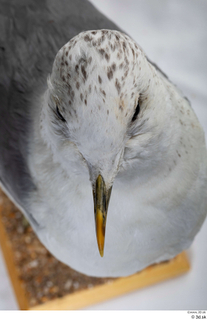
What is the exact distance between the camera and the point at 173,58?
101 centimetres

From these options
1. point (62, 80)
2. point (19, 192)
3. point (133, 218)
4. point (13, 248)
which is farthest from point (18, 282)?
point (62, 80)

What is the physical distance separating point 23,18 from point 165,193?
400mm

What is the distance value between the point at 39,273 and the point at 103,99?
2.47 feet

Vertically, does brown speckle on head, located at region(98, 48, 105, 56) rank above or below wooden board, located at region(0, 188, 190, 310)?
above

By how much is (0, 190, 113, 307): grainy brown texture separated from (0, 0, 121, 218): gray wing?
0.36 m

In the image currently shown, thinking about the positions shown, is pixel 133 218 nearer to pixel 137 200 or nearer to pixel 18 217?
pixel 137 200

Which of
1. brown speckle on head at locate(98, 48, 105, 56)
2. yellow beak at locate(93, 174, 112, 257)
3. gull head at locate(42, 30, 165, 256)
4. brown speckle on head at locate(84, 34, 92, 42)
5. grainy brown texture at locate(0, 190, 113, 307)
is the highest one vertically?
brown speckle on head at locate(84, 34, 92, 42)

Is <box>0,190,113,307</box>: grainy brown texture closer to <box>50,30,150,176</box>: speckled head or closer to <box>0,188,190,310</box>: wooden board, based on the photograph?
<box>0,188,190,310</box>: wooden board

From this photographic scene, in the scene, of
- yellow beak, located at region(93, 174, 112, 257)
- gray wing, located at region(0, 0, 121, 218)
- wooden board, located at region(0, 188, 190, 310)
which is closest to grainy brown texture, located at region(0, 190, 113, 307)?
wooden board, located at region(0, 188, 190, 310)

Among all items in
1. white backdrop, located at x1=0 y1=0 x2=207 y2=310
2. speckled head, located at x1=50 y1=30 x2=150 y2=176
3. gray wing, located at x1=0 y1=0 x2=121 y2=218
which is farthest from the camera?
white backdrop, located at x1=0 y1=0 x2=207 y2=310

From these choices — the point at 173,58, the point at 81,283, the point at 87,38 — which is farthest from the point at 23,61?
the point at 81,283

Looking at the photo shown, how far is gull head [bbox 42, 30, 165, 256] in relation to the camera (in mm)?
363

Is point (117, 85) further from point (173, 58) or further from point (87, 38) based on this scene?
point (173, 58)

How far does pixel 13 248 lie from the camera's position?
1.04m
